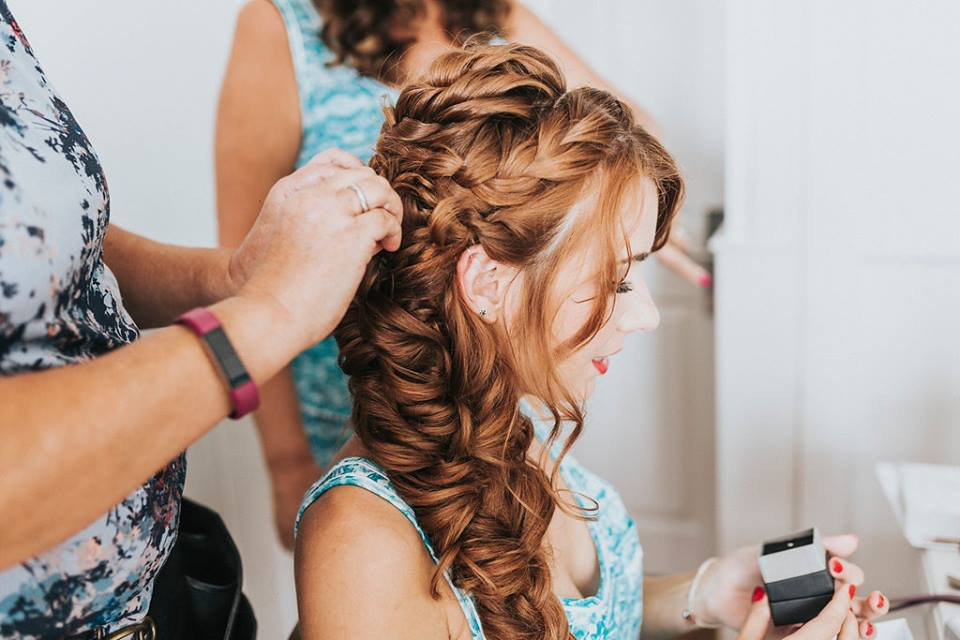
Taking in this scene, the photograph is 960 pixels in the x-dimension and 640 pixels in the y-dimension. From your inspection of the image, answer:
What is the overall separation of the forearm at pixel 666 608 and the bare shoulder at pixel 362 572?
468 millimetres

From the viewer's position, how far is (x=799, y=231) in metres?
1.64

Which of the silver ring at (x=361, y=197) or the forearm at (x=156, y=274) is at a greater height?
the silver ring at (x=361, y=197)

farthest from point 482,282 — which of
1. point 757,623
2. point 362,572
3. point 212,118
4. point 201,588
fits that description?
point 212,118

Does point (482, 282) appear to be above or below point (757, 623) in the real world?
above

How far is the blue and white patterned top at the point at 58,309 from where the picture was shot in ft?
1.91

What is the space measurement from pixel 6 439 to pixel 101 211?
0.26m

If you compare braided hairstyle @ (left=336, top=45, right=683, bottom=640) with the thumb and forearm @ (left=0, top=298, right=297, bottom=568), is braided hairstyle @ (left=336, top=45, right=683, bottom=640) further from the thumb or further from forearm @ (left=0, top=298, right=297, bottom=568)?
forearm @ (left=0, top=298, right=297, bottom=568)

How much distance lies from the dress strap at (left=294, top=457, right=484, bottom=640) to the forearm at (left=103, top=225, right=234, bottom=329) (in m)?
0.23

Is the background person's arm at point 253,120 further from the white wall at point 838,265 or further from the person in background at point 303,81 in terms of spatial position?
the white wall at point 838,265

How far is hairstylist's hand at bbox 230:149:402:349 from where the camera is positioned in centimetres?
61

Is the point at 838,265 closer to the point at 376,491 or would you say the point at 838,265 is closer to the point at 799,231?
the point at 799,231

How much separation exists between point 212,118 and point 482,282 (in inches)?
37.0

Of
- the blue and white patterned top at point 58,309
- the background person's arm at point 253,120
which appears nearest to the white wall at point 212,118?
the background person's arm at point 253,120

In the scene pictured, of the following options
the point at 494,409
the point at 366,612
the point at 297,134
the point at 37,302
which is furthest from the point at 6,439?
the point at 297,134
